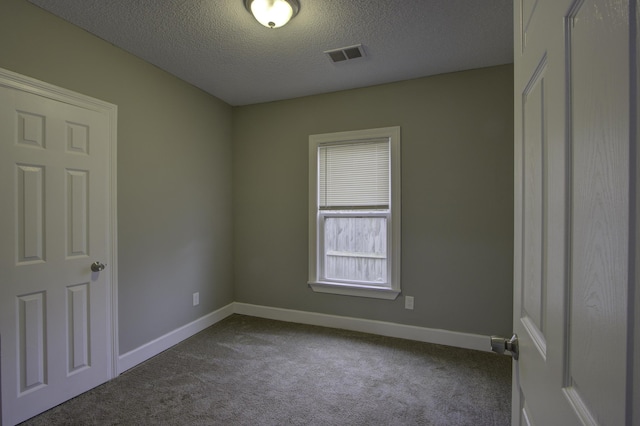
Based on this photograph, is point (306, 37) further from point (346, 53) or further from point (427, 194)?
point (427, 194)

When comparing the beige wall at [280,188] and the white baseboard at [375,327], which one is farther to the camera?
the white baseboard at [375,327]

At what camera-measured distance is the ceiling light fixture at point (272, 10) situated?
1.94 meters

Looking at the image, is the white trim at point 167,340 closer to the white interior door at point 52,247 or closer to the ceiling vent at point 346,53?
the white interior door at point 52,247

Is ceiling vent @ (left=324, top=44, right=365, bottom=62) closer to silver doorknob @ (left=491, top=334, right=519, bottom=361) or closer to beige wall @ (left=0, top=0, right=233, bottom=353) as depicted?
beige wall @ (left=0, top=0, right=233, bottom=353)

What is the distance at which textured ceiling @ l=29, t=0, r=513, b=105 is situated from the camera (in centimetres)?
205

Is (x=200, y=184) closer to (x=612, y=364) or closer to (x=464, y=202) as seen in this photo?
(x=464, y=202)

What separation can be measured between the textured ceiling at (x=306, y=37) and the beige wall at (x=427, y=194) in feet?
0.91

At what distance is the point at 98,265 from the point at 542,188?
2737mm

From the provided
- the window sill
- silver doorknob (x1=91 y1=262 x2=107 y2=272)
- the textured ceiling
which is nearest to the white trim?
silver doorknob (x1=91 y1=262 x2=107 y2=272)

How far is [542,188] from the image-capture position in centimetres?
71

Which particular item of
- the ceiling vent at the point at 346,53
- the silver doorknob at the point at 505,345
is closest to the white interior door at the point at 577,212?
the silver doorknob at the point at 505,345

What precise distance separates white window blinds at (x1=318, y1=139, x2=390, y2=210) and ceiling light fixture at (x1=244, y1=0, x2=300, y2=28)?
155 cm

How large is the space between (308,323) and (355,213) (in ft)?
4.47

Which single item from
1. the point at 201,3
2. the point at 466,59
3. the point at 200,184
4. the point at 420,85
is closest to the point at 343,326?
the point at 200,184
